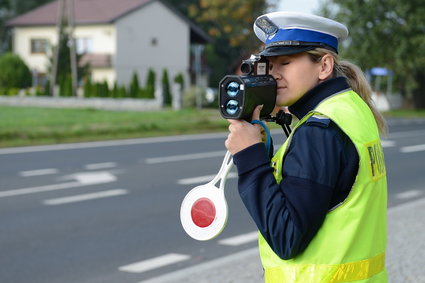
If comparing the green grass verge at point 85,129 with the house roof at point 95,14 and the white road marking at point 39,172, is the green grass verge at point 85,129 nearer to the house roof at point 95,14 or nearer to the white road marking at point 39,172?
the white road marking at point 39,172

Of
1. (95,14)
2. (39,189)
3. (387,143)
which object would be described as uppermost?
(95,14)

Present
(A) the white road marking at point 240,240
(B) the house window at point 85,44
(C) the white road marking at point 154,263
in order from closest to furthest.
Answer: (C) the white road marking at point 154,263, (A) the white road marking at point 240,240, (B) the house window at point 85,44

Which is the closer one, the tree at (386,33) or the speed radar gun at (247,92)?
the speed radar gun at (247,92)

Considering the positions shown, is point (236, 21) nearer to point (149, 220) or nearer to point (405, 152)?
point (405, 152)

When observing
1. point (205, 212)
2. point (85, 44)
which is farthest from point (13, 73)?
point (205, 212)

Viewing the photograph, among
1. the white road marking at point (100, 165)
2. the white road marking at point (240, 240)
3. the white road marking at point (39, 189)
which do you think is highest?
the white road marking at point (240, 240)

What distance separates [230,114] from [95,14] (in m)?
53.9

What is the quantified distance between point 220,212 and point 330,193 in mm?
358

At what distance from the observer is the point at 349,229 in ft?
7.11

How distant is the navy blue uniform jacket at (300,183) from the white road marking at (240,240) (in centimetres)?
513

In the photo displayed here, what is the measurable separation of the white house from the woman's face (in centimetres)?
5059

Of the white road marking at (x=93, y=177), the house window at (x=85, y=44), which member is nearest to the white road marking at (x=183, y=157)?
the white road marking at (x=93, y=177)

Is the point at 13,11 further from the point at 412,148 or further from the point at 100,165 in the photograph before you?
the point at 100,165

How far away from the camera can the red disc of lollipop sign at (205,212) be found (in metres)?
2.28
